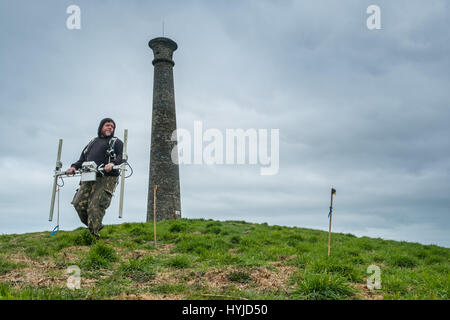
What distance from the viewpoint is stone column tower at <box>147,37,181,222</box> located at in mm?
21781

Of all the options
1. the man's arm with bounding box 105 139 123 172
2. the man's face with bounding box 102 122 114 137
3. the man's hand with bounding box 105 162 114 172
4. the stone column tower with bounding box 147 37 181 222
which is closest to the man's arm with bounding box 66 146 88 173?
the man's face with bounding box 102 122 114 137

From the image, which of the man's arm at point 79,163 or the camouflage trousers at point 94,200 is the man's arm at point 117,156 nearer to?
the camouflage trousers at point 94,200

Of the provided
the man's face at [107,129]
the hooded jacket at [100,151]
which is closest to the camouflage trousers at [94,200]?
the hooded jacket at [100,151]

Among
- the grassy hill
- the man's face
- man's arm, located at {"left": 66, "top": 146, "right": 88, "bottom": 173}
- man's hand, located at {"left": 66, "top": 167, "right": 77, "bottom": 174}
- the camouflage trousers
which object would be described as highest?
the man's face

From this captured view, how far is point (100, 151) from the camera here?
1066cm

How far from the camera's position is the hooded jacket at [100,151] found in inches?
416

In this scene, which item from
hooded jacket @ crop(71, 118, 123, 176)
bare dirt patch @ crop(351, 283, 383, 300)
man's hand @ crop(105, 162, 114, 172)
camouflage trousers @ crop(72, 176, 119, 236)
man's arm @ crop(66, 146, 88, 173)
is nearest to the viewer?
bare dirt patch @ crop(351, 283, 383, 300)

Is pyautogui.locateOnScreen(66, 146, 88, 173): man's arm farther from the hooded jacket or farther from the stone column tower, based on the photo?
the stone column tower

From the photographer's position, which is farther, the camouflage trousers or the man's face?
the man's face

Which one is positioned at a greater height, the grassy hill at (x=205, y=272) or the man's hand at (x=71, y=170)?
the man's hand at (x=71, y=170)
